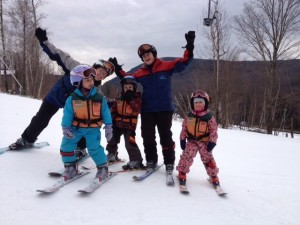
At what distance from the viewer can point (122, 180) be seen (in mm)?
3723

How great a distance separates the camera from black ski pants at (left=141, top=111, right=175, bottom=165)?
412cm

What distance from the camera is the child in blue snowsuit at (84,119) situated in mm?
3410

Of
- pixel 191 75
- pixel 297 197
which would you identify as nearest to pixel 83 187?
pixel 297 197

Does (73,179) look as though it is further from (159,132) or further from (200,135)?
(200,135)

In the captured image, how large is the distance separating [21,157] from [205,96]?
2791mm

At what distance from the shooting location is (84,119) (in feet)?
11.2

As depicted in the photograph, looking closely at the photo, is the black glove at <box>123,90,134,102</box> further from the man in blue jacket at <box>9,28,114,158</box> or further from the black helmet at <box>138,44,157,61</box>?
the black helmet at <box>138,44,157,61</box>

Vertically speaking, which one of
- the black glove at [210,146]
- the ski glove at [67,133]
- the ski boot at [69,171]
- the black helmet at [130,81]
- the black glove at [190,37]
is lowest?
the ski boot at [69,171]

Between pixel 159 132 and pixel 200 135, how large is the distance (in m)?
0.68

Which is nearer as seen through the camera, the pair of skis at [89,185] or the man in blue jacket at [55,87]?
the pair of skis at [89,185]

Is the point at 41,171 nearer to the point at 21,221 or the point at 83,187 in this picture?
the point at 83,187

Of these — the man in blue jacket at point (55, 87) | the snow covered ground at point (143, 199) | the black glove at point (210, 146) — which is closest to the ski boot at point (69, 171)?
the snow covered ground at point (143, 199)

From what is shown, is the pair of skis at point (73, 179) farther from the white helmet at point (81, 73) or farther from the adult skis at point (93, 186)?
the white helmet at point (81, 73)

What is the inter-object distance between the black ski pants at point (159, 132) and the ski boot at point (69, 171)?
3.75 feet
